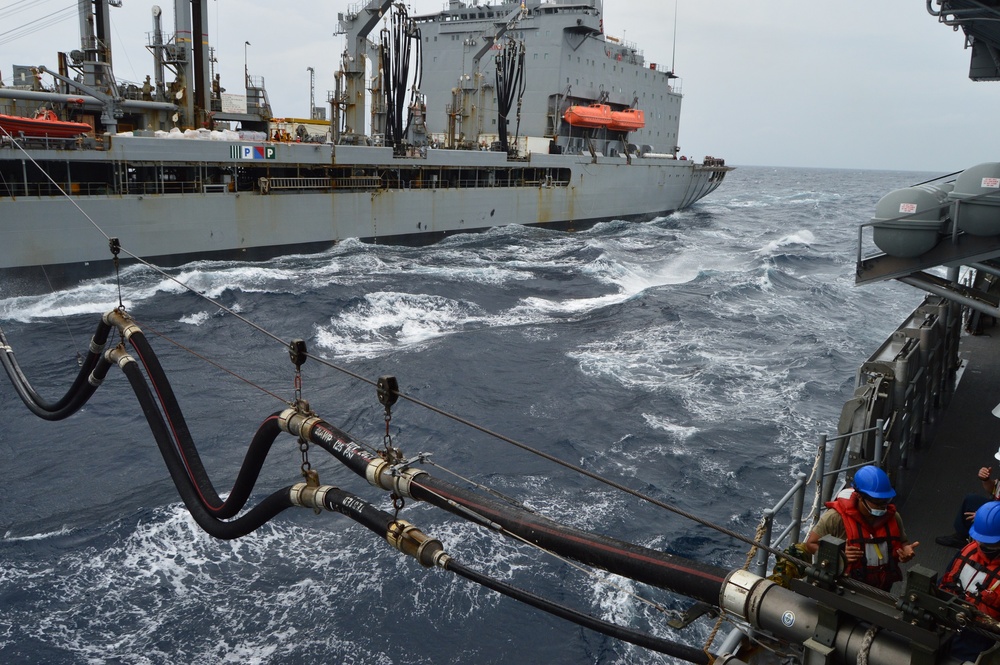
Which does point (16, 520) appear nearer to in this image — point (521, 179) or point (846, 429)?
point (846, 429)

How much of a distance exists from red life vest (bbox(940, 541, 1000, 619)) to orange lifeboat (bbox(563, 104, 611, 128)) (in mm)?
40157

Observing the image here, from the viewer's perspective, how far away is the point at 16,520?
954cm

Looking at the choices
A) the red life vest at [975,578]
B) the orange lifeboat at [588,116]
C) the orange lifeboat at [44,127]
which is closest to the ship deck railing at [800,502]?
the red life vest at [975,578]

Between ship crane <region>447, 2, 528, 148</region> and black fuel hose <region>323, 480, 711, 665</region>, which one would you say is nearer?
black fuel hose <region>323, 480, 711, 665</region>

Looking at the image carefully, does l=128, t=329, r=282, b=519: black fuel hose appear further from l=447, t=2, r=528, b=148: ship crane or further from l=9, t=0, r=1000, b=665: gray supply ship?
l=447, t=2, r=528, b=148: ship crane

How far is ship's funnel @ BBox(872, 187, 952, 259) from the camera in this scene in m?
7.33

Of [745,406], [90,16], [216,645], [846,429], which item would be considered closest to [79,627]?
[216,645]

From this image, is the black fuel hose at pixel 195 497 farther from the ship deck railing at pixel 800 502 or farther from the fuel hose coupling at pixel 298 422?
the ship deck railing at pixel 800 502

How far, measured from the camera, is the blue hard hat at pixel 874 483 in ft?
13.5

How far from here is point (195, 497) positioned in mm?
4699

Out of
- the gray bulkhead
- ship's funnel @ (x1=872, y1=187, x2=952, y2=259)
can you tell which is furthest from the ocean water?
the gray bulkhead

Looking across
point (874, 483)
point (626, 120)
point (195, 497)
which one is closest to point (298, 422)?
point (195, 497)

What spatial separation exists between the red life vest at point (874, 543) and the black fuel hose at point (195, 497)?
3.24 m

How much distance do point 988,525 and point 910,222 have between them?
178 inches
